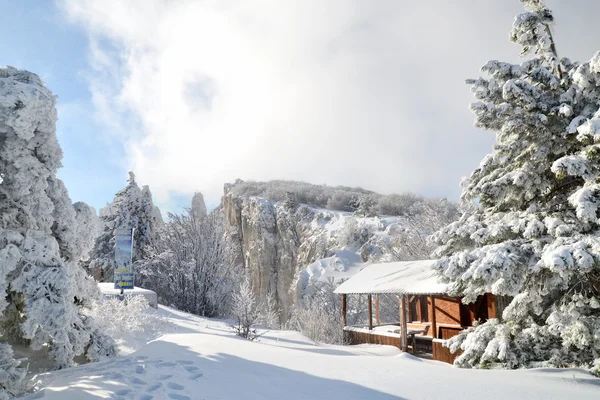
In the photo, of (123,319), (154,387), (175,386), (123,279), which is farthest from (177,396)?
(123,279)

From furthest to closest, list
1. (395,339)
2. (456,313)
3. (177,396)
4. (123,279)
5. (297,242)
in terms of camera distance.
→ 1. (297,242)
2. (123,279)
3. (395,339)
4. (456,313)
5. (177,396)

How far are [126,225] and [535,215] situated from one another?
30.6 m

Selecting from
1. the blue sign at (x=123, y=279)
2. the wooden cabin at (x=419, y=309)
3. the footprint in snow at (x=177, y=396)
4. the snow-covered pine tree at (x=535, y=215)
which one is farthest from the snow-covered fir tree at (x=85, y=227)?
the blue sign at (x=123, y=279)

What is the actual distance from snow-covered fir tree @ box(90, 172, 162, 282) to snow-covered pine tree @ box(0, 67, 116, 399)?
89.3 feet

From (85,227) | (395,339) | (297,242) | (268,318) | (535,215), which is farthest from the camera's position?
(297,242)

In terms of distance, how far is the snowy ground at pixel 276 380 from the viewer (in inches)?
206

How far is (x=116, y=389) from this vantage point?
5238mm

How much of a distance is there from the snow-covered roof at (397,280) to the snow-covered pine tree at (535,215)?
4.55 m

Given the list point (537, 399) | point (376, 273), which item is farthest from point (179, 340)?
point (376, 273)

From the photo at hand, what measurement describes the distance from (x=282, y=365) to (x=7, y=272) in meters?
4.37

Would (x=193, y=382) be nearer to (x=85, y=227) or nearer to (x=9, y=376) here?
(x=9, y=376)

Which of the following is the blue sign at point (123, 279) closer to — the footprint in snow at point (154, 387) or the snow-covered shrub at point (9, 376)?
the snow-covered shrub at point (9, 376)

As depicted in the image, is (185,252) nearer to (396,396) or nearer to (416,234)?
(416,234)

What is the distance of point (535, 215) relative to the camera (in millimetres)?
8922
